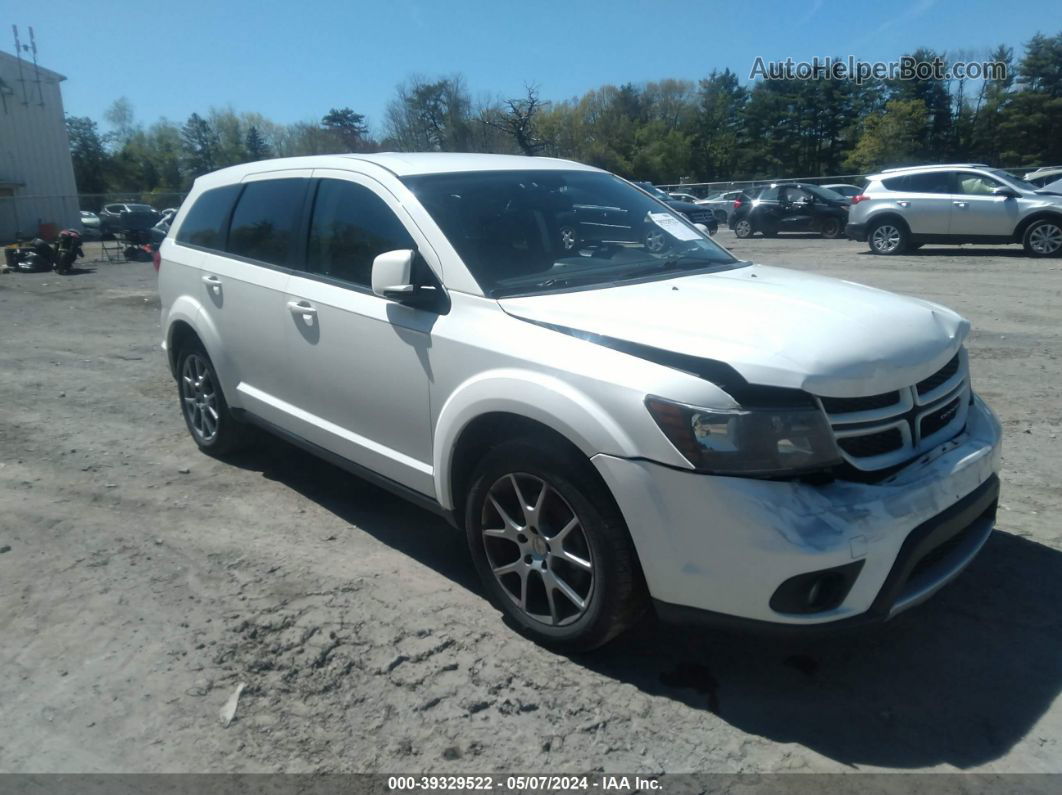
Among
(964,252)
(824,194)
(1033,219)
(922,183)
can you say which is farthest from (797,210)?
(1033,219)

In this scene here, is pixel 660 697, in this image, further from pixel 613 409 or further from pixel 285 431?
pixel 285 431

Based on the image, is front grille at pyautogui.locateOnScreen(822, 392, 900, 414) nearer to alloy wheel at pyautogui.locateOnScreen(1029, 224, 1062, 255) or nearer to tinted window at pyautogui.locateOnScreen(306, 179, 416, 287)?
tinted window at pyautogui.locateOnScreen(306, 179, 416, 287)

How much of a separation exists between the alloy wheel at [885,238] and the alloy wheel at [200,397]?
16.2m

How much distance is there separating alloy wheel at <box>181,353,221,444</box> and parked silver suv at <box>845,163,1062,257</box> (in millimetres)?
16086

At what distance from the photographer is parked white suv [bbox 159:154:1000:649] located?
8.98 feet

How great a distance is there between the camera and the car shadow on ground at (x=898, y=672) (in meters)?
2.81

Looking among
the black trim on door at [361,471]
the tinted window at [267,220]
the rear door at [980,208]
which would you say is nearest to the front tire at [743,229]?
the rear door at [980,208]

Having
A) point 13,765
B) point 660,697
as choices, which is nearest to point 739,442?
point 660,697

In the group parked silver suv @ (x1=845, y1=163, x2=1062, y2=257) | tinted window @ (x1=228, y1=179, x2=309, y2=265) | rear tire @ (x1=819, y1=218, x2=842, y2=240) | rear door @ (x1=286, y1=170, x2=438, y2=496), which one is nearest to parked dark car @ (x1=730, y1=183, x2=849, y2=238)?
rear tire @ (x1=819, y1=218, x2=842, y2=240)

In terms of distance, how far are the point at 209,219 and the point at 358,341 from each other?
216cm

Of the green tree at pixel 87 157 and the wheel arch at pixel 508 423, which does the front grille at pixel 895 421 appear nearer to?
the wheel arch at pixel 508 423

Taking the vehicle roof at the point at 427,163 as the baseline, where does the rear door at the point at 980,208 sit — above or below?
below

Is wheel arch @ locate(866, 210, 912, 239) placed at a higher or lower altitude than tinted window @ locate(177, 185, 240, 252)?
lower

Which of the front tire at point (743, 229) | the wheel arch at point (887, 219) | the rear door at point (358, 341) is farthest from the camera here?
the front tire at point (743, 229)
